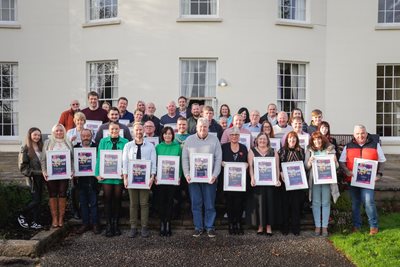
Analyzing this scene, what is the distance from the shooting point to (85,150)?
7.09 meters

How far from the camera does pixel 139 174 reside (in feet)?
22.5

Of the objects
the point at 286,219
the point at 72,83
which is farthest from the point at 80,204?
the point at 72,83

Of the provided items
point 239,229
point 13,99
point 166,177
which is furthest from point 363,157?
point 13,99

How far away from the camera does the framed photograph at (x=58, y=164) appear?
683 cm

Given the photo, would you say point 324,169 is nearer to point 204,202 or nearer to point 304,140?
point 304,140

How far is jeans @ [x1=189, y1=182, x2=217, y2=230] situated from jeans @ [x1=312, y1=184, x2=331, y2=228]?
1746mm

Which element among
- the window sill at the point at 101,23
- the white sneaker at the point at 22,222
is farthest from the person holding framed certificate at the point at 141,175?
the window sill at the point at 101,23

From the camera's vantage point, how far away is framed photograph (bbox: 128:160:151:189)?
6.85 meters

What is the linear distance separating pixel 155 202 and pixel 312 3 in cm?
1088

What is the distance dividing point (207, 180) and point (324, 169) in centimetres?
200

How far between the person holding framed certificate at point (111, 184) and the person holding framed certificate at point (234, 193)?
1777 mm

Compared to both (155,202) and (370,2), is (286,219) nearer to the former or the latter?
(155,202)

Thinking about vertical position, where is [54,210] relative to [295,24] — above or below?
below

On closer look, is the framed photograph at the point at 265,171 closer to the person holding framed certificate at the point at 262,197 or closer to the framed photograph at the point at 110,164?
the person holding framed certificate at the point at 262,197
